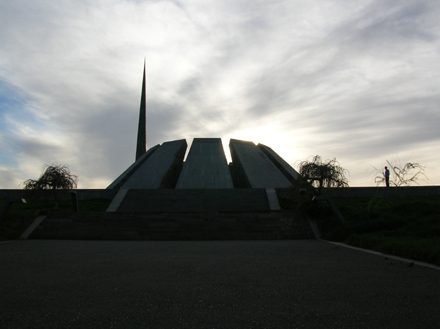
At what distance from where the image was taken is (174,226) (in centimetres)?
929

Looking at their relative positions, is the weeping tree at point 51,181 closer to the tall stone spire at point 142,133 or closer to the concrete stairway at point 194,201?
the concrete stairway at point 194,201

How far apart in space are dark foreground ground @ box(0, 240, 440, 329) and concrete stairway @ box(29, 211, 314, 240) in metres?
4.16

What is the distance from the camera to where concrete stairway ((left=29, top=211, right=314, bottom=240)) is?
893 cm

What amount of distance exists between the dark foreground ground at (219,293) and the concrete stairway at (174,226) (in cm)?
416

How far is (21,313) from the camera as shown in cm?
238

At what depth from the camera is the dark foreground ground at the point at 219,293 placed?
2.22 m

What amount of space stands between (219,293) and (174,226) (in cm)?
652

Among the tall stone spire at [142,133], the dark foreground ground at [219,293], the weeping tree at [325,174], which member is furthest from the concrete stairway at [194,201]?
the tall stone spire at [142,133]

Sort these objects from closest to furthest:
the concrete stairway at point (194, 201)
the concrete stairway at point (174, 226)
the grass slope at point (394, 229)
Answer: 1. the grass slope at point (394, 229)
2. the concrete stairway at point (174, 226)
3. the concrete stairway at point (194, 201)

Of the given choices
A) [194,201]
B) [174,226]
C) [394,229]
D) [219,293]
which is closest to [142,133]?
[194,201]

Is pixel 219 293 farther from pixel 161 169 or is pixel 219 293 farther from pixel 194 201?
pixel 161 169

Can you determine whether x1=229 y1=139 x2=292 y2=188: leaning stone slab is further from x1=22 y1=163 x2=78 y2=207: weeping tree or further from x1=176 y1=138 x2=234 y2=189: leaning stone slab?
x1=22 y1=163 x2=78 y2=207: weeping tree

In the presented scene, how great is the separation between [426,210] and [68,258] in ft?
22.4

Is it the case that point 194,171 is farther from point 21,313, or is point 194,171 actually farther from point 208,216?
point 21,313
